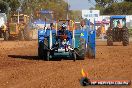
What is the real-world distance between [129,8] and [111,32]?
55.6 m

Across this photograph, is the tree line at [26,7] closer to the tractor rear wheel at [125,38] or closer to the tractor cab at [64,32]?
the tractor rear wheel at [125,38]

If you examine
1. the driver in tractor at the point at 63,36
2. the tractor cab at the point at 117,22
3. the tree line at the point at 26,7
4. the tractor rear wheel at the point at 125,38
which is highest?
the tree line at the point at 26,7

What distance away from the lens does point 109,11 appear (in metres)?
91.6

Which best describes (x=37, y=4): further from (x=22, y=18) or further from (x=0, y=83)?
(x=0, y=83)

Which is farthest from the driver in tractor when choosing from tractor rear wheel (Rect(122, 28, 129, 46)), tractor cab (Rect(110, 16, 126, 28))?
tractor cab (Rect(110, 16, 126, 28))

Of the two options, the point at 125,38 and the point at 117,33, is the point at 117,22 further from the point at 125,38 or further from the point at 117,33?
the point at 125,38

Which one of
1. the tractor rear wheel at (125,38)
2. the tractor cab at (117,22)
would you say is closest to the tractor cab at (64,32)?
the tractor rear wheel at (125,38)

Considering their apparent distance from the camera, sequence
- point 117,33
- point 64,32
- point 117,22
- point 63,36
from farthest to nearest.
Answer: point 117,22, point 117,33, point 64,32, point 63,36

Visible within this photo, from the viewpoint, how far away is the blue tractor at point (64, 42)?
17.8 meters

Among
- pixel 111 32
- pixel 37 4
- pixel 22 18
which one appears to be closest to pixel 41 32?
pixel 111 32

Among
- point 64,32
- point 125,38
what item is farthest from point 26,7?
point 64,32

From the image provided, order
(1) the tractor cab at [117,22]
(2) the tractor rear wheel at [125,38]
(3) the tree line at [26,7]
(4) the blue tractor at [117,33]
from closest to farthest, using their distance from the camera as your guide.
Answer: (2) the tractor rear wheel at [125,38] < (4) the blue tractor at [117,33] < (1) the tractor cab at [117,22] < (3) the tree line at [26,7]

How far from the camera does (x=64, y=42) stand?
1780 cm

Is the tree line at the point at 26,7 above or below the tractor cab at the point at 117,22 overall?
above
